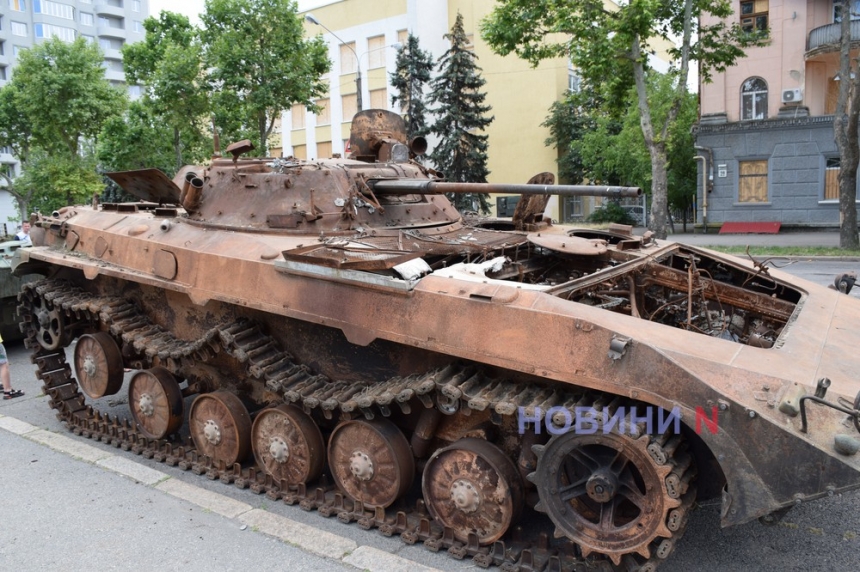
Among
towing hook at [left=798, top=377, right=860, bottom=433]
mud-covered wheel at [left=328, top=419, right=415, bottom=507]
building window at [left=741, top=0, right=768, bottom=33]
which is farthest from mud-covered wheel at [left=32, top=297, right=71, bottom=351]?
building window at [left=741, top=0, right=768, bottom=33]

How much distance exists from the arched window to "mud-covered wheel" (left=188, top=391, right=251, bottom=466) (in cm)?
2385

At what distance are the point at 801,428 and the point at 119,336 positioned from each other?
18.9 feet

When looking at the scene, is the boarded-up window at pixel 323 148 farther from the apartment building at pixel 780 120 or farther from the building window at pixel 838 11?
the building window at pixel 838 11

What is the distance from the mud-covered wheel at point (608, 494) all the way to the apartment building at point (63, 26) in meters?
43.1

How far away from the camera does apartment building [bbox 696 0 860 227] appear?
24.1 m

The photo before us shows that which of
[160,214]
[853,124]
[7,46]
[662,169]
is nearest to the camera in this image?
[160,214]

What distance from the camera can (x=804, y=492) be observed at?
3.69 meters

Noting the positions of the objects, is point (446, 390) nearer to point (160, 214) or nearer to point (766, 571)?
point (766, 571)

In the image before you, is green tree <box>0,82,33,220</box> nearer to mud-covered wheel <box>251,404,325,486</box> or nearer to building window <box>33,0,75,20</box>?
building window <box>33,0,75,20</box>

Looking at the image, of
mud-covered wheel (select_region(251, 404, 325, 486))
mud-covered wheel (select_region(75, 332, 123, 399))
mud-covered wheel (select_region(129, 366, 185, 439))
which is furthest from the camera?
mud-covered wheel (select_region(75, 332, 123, 399))

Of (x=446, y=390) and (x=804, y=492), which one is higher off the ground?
(x=446, y=390)

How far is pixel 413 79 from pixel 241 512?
25.1m

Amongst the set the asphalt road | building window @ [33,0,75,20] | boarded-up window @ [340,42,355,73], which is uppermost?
building window @ [33,0,75,20]

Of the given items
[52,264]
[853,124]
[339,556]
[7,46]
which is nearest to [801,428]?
[339,556]
